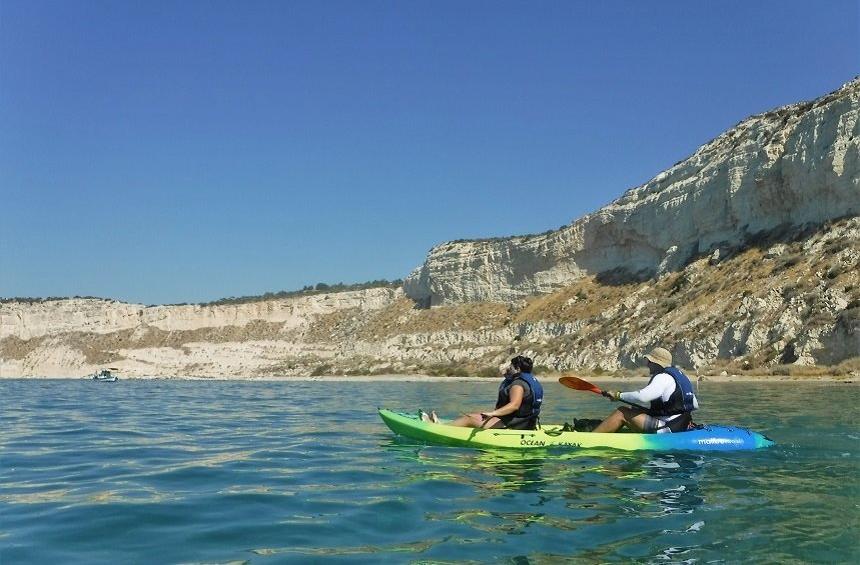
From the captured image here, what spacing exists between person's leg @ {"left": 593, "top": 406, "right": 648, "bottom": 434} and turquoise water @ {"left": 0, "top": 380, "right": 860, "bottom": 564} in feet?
2.14

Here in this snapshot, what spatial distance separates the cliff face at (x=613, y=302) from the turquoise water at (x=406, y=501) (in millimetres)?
22028

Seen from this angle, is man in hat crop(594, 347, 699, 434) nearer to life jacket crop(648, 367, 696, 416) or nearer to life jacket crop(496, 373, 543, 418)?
life jacket crop(648, 367, 696, 416)

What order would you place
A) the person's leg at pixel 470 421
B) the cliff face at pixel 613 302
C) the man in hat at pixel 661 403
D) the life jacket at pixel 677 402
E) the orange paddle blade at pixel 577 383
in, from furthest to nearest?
the cliff face at pixel 613 302 < the orange paddle blade at pixel 577 383 < the person's leg at pixel 470 421 < the life jacket at pixel 677 402 < the man in hat at pixel 661 403

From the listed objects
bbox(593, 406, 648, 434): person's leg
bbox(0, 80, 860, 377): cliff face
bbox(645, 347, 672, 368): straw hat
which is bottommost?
bbox(593, 406, 648, 434): person's leg

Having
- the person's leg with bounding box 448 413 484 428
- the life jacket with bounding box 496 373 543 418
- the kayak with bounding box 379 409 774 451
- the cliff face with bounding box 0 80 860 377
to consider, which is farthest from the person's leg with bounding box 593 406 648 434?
the cliff face with bounding box 0 80 860 377

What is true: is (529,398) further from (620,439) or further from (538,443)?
(620,439)

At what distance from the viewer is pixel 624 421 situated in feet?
33.8

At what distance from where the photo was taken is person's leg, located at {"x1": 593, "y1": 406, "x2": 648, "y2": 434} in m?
10.1

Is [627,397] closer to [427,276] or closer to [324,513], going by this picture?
[324,513]

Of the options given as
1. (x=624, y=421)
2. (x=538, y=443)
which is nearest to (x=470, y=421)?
(x=538, y=443)

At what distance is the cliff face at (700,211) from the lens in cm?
3722

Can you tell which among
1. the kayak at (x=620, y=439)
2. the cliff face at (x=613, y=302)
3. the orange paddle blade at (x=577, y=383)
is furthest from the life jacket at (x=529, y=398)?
the cliff face at (x=613, y=302)

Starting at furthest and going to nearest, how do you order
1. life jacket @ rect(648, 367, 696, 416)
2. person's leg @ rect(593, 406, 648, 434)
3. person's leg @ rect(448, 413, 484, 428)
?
1. person's leg @ rect(448, 413, 484, 428)
2. person's leg @ rect(593, 406, 648, 434)
3. life jacket @ rect(648, 367, 696, 416)

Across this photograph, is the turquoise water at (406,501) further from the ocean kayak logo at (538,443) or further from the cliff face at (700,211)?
the cliff face at (700,211)
